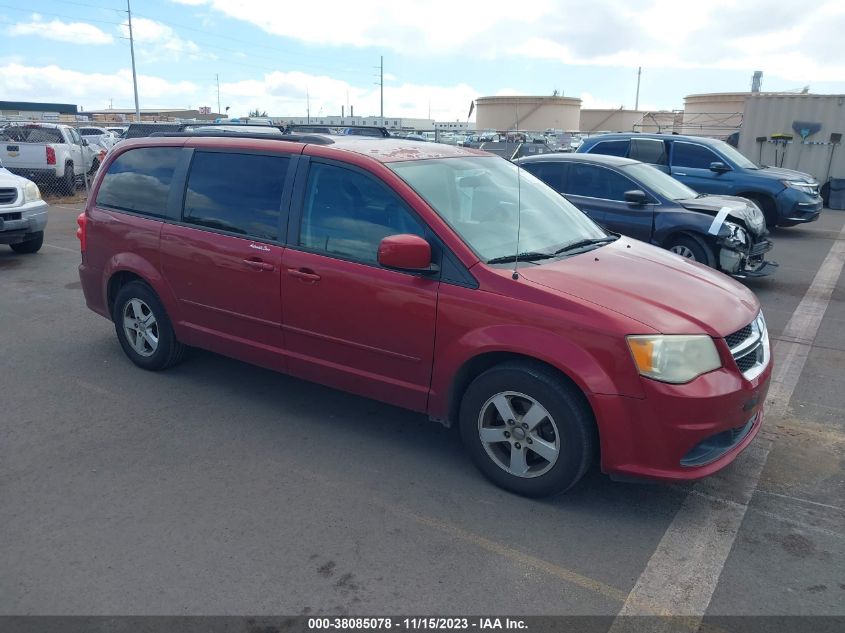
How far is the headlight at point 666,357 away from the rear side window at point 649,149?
9965 millimetres

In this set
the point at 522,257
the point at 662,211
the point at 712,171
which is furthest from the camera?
the point at 712,171

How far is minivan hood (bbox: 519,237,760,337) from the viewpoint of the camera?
3.42 metres

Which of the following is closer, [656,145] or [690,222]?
[690,222]

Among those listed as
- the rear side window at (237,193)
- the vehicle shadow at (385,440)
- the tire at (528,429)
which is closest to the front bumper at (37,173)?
the vehicle shadow at (385,440)

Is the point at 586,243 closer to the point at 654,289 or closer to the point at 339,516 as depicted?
the point at 654,289

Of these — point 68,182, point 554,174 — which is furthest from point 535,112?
point 554,174

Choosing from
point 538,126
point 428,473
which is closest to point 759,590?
point 428,473

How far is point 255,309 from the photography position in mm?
4539

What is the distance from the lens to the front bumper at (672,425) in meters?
3.26

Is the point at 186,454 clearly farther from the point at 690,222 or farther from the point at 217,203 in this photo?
the point at 690,222

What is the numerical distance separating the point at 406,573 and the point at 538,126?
47.8 metres

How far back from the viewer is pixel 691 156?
41.0 ft

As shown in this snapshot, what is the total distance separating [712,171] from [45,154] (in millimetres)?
15108

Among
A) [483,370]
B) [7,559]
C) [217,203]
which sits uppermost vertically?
[217,203]
